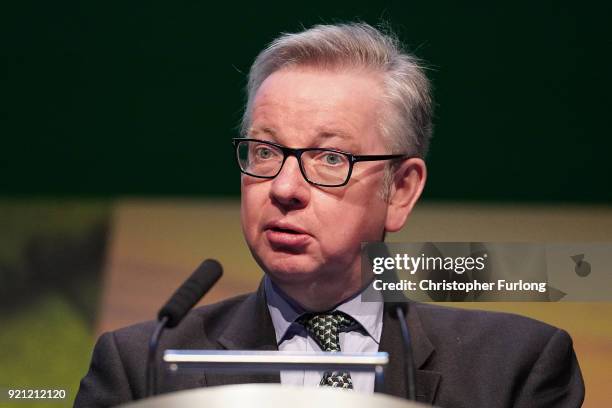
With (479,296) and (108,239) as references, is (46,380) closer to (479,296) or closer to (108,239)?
(108,239)

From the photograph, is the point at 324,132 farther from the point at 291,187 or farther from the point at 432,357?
the point at 432,357

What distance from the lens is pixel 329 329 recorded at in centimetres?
251

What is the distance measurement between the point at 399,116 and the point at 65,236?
1.09m

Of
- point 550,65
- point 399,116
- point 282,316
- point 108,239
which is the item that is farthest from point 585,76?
point 108,239

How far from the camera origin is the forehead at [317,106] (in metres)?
2.49

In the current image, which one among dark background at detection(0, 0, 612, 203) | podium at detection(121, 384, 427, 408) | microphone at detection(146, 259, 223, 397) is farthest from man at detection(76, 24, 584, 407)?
podium at detection(121, 384, 427, 408)

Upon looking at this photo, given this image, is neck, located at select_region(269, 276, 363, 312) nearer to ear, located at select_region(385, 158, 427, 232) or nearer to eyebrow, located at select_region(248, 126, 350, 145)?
ear, located at select_region(385, 158, 427, 232)

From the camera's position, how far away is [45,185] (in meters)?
3.03

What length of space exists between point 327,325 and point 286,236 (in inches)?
10.2

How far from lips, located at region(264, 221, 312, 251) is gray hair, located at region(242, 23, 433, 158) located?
35cm

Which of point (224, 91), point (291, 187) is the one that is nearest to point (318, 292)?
point (291, 187)

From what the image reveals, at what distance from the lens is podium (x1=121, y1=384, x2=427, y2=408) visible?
126 centimetres

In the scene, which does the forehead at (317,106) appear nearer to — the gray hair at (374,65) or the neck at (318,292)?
the gray hair at (374,65)
